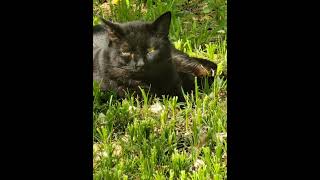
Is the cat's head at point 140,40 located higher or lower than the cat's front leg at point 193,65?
higher

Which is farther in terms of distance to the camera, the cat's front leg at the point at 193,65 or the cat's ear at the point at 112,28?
the cat's front leg at the point at 193,65

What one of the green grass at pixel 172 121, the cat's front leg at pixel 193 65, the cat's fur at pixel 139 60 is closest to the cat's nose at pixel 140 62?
the cat's fur at pixel 139 60

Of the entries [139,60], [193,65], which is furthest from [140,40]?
[193,65]

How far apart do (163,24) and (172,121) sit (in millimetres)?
612

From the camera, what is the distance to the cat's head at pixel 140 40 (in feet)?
12.3

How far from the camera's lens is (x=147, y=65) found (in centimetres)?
377

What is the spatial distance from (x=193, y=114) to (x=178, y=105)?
0.14 metres

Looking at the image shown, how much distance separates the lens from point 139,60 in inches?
148

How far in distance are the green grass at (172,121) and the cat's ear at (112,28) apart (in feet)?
0.60

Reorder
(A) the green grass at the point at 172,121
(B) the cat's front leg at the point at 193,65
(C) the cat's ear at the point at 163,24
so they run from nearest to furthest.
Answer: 1. (A) the green grass at the point at 172,121
2. (C) the cat's ear at the point at 163,24
3. (B) the cat's front leg at the point at 193,65

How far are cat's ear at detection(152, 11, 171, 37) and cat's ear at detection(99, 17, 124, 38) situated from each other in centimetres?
22

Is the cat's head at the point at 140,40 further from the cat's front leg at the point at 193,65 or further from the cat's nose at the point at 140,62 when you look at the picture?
the cat's front leg at the point at 193,65

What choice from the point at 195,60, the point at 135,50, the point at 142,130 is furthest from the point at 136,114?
the point at 195,60

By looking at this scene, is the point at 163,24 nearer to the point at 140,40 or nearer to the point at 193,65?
the point at 140,40
